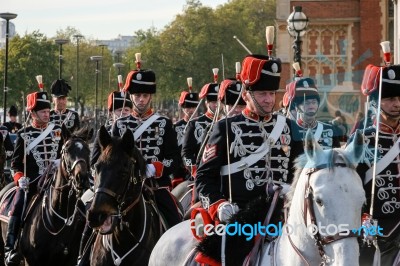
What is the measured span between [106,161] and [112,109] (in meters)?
8.21

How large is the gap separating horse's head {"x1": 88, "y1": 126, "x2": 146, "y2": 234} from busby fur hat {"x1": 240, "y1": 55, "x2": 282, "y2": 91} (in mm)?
2017

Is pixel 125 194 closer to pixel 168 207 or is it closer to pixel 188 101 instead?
pixel 168 207

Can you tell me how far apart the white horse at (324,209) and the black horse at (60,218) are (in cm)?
589

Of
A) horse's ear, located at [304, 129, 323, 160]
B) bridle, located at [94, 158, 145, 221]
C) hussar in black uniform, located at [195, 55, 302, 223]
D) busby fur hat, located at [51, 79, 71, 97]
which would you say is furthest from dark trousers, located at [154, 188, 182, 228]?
busby fur hat, located at [51, 79, 71, 97]

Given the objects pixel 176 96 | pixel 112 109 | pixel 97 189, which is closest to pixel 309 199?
pixel 97 189

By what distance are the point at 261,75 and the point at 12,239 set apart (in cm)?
662

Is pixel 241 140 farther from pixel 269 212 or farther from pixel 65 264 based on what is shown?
pixel 65 264

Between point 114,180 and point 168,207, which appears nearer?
point 114,180

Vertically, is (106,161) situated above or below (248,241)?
above

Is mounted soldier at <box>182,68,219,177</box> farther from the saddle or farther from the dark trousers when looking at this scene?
the saddle

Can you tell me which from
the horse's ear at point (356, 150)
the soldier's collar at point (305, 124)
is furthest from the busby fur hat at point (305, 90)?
the horse's ear at point (356, 150)

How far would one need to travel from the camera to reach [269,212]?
25.1 feet

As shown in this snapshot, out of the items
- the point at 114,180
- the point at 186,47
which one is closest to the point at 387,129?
the point at 114,180

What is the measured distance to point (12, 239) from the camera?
45.2ft
